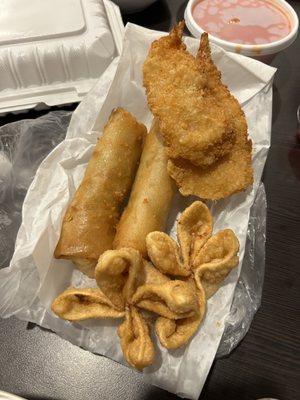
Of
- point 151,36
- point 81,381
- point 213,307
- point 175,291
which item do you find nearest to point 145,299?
point 175,291

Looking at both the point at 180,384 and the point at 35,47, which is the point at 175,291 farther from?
the point at 35,47

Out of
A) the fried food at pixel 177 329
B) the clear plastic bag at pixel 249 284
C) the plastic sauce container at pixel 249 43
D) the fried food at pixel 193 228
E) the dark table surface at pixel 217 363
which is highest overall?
the plastic sauce container at pixel 249 43

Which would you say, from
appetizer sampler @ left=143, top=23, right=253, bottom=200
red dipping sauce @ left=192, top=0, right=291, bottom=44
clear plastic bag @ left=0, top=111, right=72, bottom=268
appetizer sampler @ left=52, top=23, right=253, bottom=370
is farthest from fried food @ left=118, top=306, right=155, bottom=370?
red dipping sauce @ left=192, top=0, right=291, bottom=44

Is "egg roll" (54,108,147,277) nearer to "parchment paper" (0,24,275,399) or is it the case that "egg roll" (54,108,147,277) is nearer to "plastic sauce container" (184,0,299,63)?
"parchment paper" (0,24,275,399)

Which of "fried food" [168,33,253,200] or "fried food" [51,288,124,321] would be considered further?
"fried food" [168,33,253,200]

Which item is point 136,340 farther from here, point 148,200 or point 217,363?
point 148,200

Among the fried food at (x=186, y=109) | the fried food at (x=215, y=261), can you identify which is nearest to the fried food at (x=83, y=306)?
the fried food at (x=215, y=261)

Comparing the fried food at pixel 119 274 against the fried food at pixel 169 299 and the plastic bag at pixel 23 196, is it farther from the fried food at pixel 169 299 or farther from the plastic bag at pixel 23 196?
the plastic bag at pixel 23 196
